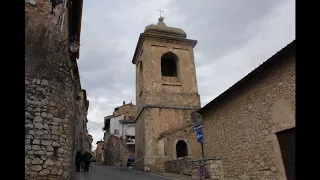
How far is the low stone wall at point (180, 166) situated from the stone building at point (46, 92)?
6495 millimetres

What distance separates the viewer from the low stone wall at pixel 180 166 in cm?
1275

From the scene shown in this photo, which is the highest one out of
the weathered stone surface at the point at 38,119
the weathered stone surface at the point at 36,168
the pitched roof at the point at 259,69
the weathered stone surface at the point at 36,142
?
the pitched roof at the point at 259,69

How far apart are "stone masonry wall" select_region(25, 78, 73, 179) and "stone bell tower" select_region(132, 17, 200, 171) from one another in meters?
11.0

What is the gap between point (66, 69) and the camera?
8.55m

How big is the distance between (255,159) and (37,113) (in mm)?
7447

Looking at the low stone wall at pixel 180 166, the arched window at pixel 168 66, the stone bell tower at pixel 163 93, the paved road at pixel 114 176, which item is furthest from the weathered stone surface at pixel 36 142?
the arched window at pixel 168 66

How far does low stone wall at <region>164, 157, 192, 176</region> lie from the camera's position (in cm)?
1275

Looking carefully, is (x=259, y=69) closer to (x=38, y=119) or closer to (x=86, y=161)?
(x=38, y=119)

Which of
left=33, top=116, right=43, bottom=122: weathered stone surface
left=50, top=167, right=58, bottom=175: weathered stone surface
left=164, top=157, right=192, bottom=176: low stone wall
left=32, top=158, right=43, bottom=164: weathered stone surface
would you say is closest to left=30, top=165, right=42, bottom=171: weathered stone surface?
left=32, top=158, right=43, bottom=164: weathered stone surface

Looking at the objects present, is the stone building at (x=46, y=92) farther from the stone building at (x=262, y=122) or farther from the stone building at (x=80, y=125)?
the stone building at (x=80, y=125)

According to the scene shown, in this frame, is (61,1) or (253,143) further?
(253,143)

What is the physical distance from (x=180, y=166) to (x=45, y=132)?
873 centimetres

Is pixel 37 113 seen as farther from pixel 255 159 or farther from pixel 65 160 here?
pixel 255 159
